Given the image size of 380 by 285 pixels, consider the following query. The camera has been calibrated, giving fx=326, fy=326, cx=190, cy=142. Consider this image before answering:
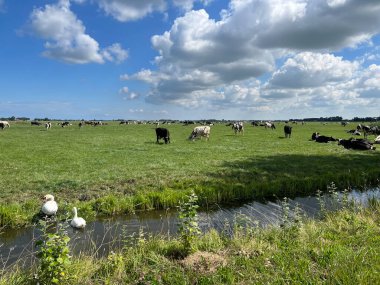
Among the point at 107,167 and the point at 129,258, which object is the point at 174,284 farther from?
the point at 107,167

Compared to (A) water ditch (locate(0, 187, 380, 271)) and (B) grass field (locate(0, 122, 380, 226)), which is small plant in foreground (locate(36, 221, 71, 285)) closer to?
(A) water ditch (locate(0, 187, 380, 271))

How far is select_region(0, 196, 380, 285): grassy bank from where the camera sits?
6.36 metres

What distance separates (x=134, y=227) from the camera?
40.3ft

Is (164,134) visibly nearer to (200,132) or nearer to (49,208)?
(200,132)

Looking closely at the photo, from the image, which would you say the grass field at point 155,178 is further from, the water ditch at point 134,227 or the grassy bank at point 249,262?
the grassy bank at point 249,262

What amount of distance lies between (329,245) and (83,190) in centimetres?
1168

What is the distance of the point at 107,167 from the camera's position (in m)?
21.1

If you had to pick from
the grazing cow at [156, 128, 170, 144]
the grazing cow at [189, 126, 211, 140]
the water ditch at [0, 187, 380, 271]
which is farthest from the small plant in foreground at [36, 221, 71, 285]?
the grazing cow at [189, 126, 211, 140]

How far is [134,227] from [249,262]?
20.3 feet

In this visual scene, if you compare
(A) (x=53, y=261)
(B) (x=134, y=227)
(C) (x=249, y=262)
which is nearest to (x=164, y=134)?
(B) (x=134, y=227)

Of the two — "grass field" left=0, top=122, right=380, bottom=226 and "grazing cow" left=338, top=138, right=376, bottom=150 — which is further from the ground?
"grazing cow" left=338, top=138, right=376, bottom=150

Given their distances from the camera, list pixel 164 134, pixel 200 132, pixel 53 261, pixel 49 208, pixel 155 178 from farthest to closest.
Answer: pixel 200 132
pixel 164 134
pixel 155 178
pixel 49 208
pixel 53 261

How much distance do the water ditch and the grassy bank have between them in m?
1.12

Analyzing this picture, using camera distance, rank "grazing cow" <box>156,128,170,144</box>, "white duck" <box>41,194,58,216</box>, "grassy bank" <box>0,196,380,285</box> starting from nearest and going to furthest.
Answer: "grassy bank" <box>0,196,380,285</box> → "white duck" <box>41,194,58,216</box> → "grazing cow" <box>156,128,170,144</box>
